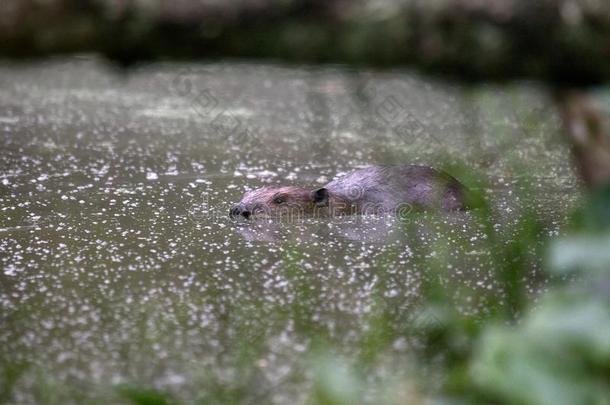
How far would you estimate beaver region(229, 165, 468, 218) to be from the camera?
4.00 metres

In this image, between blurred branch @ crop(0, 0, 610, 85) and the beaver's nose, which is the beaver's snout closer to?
the beaver's nose

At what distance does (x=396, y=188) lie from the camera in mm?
4250

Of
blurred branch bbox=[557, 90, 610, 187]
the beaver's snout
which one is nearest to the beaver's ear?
the beaver's snout

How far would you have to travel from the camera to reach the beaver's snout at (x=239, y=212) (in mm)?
3924

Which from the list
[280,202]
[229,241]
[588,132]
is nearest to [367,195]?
[280,202]

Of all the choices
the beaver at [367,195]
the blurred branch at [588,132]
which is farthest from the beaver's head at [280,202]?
the blurred branch at [588,132]

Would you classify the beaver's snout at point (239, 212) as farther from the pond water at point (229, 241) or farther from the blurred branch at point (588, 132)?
the blurred branch at point (588, 132)

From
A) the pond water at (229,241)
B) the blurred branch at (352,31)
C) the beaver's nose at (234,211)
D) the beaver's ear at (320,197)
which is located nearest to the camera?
the blurred branch at (352,31)

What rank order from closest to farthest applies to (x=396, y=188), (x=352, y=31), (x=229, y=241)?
1. (x=352, y=31)
2. (x=229, y=241)
3. (x=396, y=188)

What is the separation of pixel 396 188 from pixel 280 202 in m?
0.52

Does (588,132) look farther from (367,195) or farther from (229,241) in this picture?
(367,195)

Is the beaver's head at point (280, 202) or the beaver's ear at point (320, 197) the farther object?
the beaver's ear at point (320, 197)

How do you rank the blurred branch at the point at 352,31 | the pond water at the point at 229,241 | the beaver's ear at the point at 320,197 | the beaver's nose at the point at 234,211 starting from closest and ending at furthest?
the blurred branch at the point at 352,31 < the pond water at the point at 229,241 < the beaver's nose at the point at 234,211 < the beaver's ear at the point at 320,197

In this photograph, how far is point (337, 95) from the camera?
6945mm
